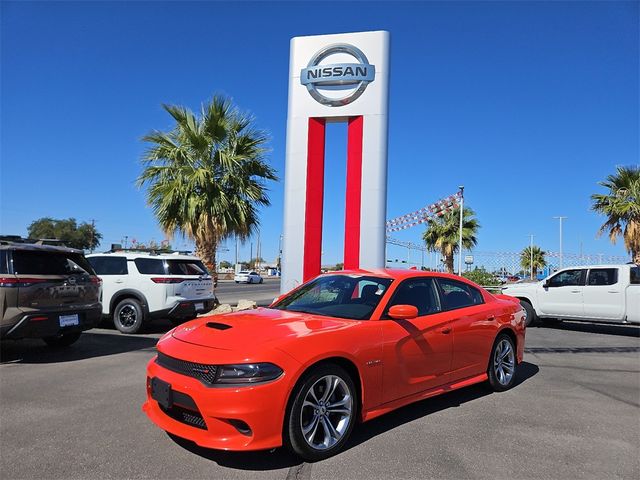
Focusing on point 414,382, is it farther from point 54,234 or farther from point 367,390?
point 54,234

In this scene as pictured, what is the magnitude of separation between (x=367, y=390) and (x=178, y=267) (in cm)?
722

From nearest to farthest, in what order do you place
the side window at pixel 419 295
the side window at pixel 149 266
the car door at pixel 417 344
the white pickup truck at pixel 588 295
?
the car door at pixel 417 344 → the side window at pixel 419 295 → the side window at pixel 149 266 → the white pickup truck at pixel 588 295

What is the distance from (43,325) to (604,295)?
11439 millimetres

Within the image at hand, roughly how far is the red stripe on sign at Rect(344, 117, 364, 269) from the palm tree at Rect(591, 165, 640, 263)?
13.6 metres

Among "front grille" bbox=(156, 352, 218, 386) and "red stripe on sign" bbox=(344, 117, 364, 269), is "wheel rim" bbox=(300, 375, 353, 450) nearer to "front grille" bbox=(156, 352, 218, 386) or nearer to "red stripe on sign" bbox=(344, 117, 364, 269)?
"front grille" bbox=(156, 352, 218, 386)

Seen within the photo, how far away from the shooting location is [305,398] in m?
3.56

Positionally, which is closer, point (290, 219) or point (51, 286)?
point (51, 286)

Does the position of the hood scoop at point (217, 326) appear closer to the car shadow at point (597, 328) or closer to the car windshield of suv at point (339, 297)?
the car windshield of suv at point (339, 297)

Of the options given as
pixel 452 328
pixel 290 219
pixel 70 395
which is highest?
pixel 290 219

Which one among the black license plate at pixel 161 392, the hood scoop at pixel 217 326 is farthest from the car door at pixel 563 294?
the black license plate at pixel 161 392

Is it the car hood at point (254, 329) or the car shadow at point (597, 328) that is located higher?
the car hood at point (254, 329)

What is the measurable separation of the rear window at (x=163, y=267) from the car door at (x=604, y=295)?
928 cm

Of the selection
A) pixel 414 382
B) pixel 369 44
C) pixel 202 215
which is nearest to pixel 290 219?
pixel 202 215

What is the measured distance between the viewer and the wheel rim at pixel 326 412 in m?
3.61
